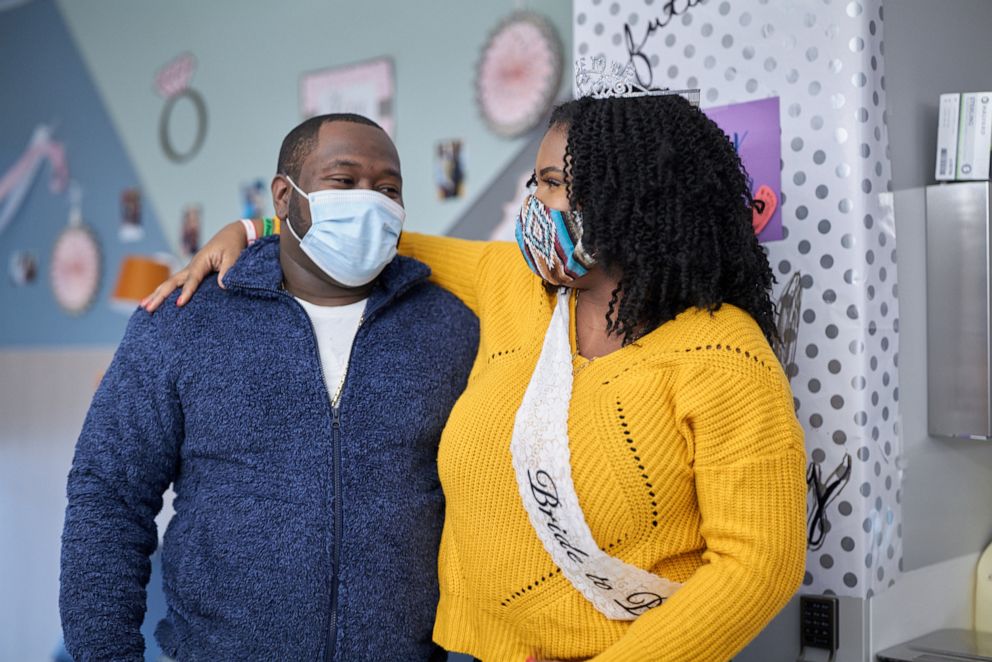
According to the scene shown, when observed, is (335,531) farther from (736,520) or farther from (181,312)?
(736,520)

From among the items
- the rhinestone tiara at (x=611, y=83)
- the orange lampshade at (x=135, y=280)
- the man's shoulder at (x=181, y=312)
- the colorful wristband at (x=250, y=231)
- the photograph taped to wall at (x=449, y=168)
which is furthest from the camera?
the orange lampshade at (x=135, y=280)

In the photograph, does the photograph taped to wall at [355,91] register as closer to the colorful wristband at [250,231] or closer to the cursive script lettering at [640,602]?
the colorful wristband at [250,231]

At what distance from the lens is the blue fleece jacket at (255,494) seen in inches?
59.4

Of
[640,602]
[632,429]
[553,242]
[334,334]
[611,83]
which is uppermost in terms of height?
[611,83]

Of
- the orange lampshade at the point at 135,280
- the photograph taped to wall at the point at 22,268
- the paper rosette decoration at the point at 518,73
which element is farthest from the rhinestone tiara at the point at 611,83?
the photograph taped to wall at the point at 22,268

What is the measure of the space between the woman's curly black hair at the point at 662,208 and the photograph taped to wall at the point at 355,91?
199 centimetres

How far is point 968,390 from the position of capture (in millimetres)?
1888

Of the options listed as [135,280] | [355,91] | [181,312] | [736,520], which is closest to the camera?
[736,520]

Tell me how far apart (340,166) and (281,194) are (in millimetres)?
142

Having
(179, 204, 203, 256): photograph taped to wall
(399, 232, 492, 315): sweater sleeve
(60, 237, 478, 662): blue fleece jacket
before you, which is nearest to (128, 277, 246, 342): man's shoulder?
(60, 237, 478, 662): blue fleece jacket

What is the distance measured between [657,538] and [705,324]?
0.30 m

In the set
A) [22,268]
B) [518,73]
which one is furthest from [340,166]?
[22,268]

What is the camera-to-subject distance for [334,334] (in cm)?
167

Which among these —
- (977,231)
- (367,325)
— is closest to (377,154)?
(367,325)
